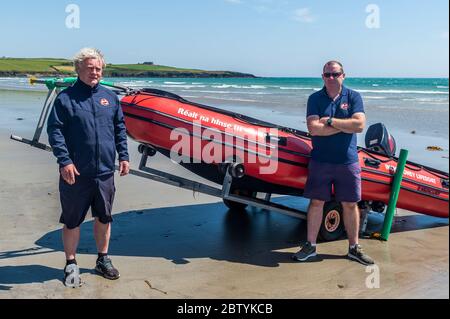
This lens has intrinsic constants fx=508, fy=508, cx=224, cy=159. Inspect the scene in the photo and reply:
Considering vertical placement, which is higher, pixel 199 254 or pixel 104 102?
pixel 104 102

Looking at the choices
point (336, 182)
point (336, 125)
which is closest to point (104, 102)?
point (336, 125)

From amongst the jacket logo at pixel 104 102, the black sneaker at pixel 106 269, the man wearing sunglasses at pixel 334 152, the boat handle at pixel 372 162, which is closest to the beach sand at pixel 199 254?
the black sneaker at pixel 106 269

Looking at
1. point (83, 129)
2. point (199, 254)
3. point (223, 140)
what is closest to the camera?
point (83, 129)

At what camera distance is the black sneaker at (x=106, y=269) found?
13.5 feet

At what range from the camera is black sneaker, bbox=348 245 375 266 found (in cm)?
464

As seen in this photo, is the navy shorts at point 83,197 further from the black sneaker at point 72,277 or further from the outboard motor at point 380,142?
the outboard motor at point 380,142

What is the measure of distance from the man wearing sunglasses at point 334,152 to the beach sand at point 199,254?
36 cm

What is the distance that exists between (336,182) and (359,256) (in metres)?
0.72

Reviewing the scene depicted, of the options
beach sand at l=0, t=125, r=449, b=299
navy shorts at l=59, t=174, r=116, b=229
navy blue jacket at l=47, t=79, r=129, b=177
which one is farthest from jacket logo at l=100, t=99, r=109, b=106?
beach sand at l=0, t=125, r=449, b=299

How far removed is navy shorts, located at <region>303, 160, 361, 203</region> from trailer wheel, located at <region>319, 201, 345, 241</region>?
22.4 inches

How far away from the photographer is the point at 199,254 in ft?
15.9

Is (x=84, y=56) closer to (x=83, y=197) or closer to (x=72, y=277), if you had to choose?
(x=83, y=197)

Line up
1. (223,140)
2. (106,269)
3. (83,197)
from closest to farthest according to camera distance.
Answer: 1. (83,197)
2. (106,269)
3. (223,140)
